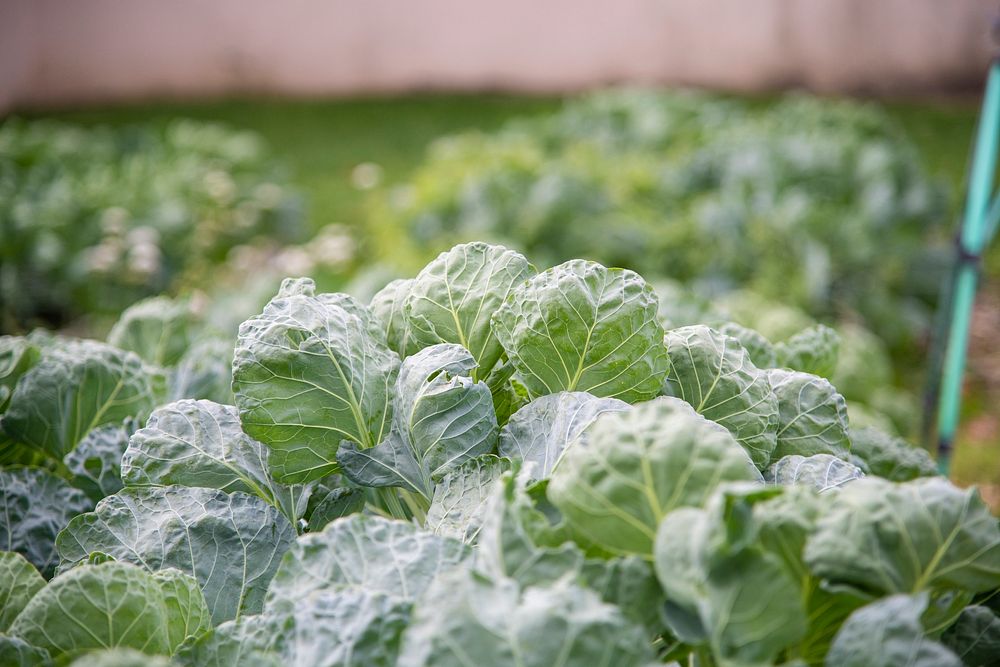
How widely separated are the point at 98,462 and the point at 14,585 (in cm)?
28

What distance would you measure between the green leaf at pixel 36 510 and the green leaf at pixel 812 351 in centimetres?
103

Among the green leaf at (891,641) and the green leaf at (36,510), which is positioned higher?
the green leaf at (891,641)

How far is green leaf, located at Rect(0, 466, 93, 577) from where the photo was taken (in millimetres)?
1197

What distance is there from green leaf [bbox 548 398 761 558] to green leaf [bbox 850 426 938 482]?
0.62 meters

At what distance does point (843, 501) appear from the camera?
787 mm

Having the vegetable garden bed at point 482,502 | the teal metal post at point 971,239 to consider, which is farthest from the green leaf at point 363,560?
the teal metal post at point 971,239

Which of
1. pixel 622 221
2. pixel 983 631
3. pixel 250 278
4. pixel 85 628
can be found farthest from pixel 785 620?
pixel 250 278

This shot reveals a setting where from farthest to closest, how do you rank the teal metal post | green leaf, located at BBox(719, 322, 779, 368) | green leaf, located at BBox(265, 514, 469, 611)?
the teal metal post
green leaf, located at BBox(719, 322, 779, 368)
green leaf, located at BBox(265, 514, 469, 611)

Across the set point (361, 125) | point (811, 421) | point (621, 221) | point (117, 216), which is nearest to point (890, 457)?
point (811, 421)

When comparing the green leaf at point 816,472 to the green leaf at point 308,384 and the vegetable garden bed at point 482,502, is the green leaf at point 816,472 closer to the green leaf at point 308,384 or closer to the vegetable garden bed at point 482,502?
the vegetable garden bed at point 482,502

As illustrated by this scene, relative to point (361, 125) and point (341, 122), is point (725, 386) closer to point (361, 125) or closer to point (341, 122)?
point (361, 125)

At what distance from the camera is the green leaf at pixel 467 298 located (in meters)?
1.10

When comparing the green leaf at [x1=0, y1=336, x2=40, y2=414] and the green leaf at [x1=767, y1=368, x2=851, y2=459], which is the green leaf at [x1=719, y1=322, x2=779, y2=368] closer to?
the green leaf at [x1=767, y1=368, x2=851, y2=459]

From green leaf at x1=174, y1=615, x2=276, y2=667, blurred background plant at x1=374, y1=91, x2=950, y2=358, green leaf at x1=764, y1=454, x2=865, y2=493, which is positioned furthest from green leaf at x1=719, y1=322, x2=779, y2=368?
blurred background plant at x1=374, y1=91, x2=950, y2=358
